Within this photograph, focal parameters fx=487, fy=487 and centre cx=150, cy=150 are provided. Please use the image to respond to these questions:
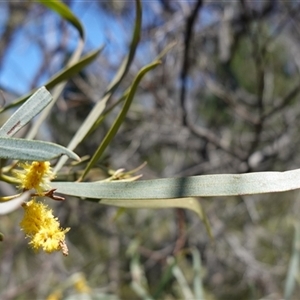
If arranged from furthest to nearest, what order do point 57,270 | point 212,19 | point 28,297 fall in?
point 28,297, point 57,270, point 212,19

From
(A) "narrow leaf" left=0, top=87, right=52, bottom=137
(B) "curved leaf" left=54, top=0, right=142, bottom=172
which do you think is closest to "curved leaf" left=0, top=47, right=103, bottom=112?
(B) "curved leaf" left=54, top=0, right=142, bottom=172

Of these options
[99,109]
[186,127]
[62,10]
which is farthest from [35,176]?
[186,127]

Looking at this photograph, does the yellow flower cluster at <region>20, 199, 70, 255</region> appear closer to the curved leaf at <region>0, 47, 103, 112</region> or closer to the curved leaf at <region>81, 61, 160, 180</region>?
the curved leaf at <region>81, 61, 160, 180</region>

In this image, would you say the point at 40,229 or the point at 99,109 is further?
the point at 99,109

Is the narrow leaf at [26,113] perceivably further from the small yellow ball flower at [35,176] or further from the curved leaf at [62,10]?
the curved leaf at [62,10]

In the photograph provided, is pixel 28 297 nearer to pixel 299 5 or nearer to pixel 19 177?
pixel 299 5

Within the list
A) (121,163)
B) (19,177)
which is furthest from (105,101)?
(121,163)

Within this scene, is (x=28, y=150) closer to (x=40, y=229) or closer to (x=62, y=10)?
(x=40, y=229)
